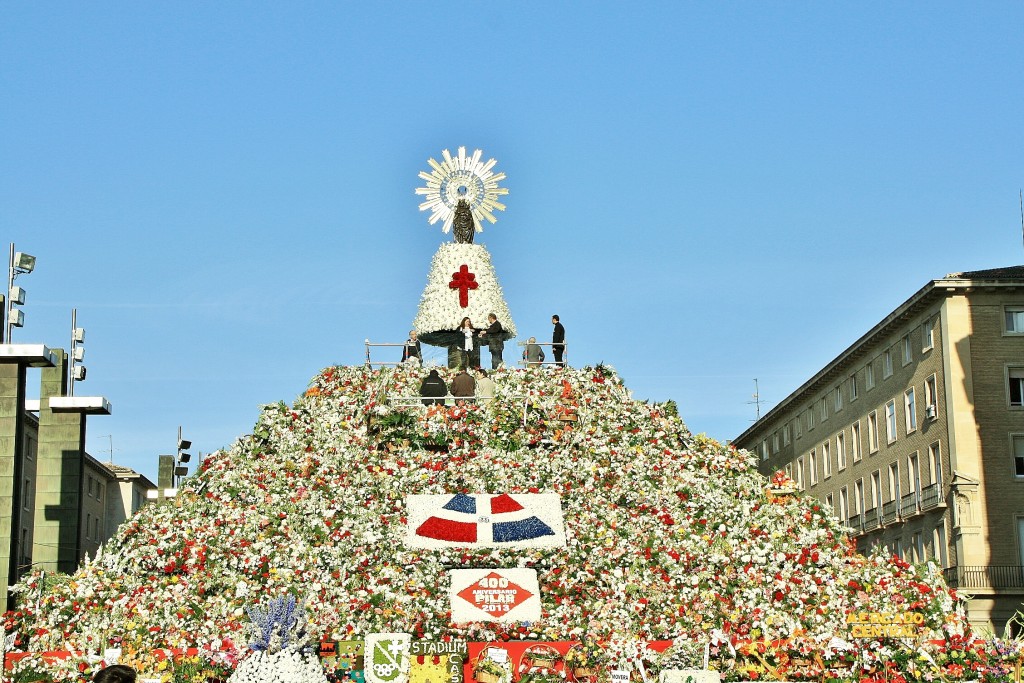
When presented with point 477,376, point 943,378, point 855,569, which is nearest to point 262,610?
point 855,569

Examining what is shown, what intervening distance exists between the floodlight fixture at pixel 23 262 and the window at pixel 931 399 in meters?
37.8

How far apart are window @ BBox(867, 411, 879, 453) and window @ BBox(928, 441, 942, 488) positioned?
23.8 feet

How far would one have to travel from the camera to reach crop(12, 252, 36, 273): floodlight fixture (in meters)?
38.3

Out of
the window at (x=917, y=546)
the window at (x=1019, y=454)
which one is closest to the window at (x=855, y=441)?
the window at (x=917, y=546)

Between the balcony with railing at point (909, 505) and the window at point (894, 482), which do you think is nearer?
the balcony with railing at point (909, 505)

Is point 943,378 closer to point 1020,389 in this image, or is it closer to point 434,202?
point 1020,389

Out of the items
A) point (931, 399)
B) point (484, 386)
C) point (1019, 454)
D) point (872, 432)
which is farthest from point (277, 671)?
point (872, 432)

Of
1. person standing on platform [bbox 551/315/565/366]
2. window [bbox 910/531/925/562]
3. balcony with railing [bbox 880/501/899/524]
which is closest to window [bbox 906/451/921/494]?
balcony with railing [bbox 880/501/899/524]

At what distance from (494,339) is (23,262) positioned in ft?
48.5

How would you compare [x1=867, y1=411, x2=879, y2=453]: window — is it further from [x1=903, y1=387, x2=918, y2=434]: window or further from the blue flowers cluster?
the blue flowers cluster

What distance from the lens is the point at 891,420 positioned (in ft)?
217

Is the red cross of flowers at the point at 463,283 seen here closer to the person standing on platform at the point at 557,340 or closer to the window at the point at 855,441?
the person standing on platform at the point at 557,340

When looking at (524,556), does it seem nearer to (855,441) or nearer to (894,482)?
(894,482)

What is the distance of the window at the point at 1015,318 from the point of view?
198ft
